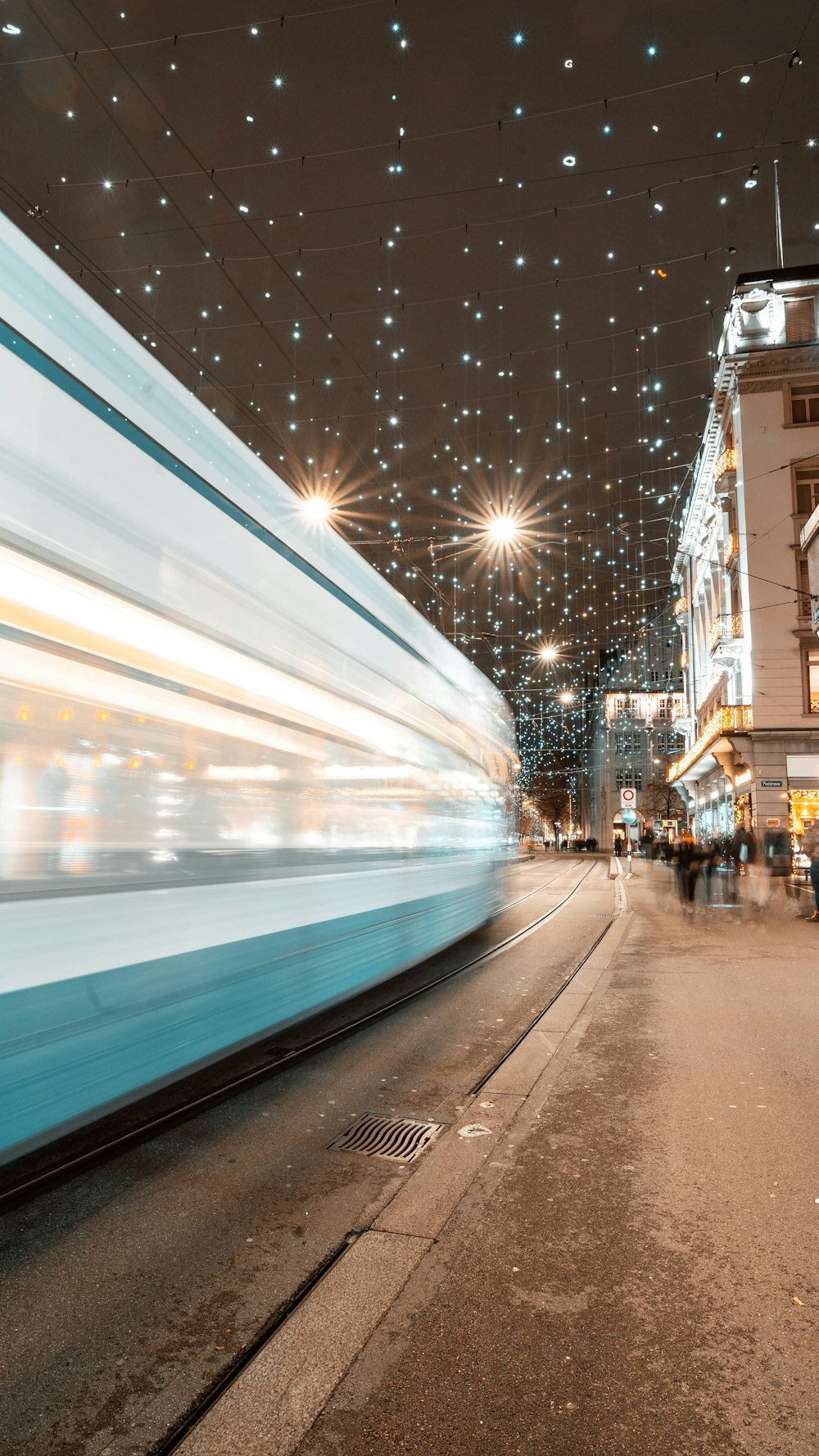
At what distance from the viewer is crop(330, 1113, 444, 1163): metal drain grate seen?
4.41 m

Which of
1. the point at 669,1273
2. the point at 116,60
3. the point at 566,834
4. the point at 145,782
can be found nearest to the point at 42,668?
the point at 145,782

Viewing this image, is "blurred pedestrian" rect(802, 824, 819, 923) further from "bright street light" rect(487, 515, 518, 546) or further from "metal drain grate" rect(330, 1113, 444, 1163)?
"metal drain grate" rect(330, 1113, 444, 1163)

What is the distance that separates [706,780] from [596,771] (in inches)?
2495

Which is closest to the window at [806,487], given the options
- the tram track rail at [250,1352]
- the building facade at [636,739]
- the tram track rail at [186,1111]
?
the tram track rail at [186,1111]

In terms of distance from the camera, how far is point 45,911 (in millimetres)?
3182

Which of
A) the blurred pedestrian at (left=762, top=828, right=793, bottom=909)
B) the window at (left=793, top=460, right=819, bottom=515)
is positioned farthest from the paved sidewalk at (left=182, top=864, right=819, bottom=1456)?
the window at (left=793, top=460, right=819, bottom=515)

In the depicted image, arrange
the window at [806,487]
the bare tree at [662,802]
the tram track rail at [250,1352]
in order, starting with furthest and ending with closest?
1. the bare tree at [662,802]
2. the window at [806,487]
3. the tram track rail at [250,1352]

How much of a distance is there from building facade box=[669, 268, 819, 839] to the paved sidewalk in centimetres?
2744

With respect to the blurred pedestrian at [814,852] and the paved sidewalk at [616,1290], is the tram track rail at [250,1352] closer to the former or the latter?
the paved sidewalk at [616,1290]

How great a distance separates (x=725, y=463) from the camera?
115ft

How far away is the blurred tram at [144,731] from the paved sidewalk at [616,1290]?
1434 mm

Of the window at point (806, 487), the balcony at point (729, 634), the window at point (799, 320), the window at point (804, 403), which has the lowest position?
the balcony at point (729, 634)

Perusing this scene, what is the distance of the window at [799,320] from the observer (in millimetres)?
32719

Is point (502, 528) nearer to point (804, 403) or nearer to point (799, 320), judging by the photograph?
point (804, 403)
